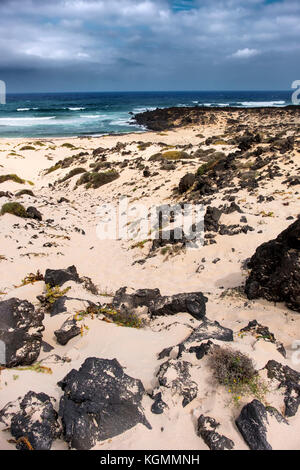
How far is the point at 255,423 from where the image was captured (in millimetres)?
2852

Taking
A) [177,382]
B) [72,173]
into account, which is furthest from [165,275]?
[72,173]

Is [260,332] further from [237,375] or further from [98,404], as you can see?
[98,404]

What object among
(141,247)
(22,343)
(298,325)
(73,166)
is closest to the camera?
(22,343)

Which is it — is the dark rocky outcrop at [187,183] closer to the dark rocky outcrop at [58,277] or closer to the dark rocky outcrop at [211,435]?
the dark rocky outcrop at [58,277]

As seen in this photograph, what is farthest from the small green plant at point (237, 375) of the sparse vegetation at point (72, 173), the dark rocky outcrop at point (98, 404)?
the sparse vegetation at point (72, 173)

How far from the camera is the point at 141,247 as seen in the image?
10.2 m

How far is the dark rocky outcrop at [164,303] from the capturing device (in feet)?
18.2

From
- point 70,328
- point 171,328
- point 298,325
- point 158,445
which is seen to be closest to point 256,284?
point 298,325

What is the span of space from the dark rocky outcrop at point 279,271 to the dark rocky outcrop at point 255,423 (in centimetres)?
293

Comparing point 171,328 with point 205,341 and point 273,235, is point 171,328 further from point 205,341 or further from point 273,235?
point 273,235

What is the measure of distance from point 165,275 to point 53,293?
10.6 ft

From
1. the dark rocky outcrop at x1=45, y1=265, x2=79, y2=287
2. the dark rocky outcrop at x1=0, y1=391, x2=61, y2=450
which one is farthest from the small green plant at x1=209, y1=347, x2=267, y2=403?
the dark rocky outcrop at x1=45, y1=265, x2=79, y2=287

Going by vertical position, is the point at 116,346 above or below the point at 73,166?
below
